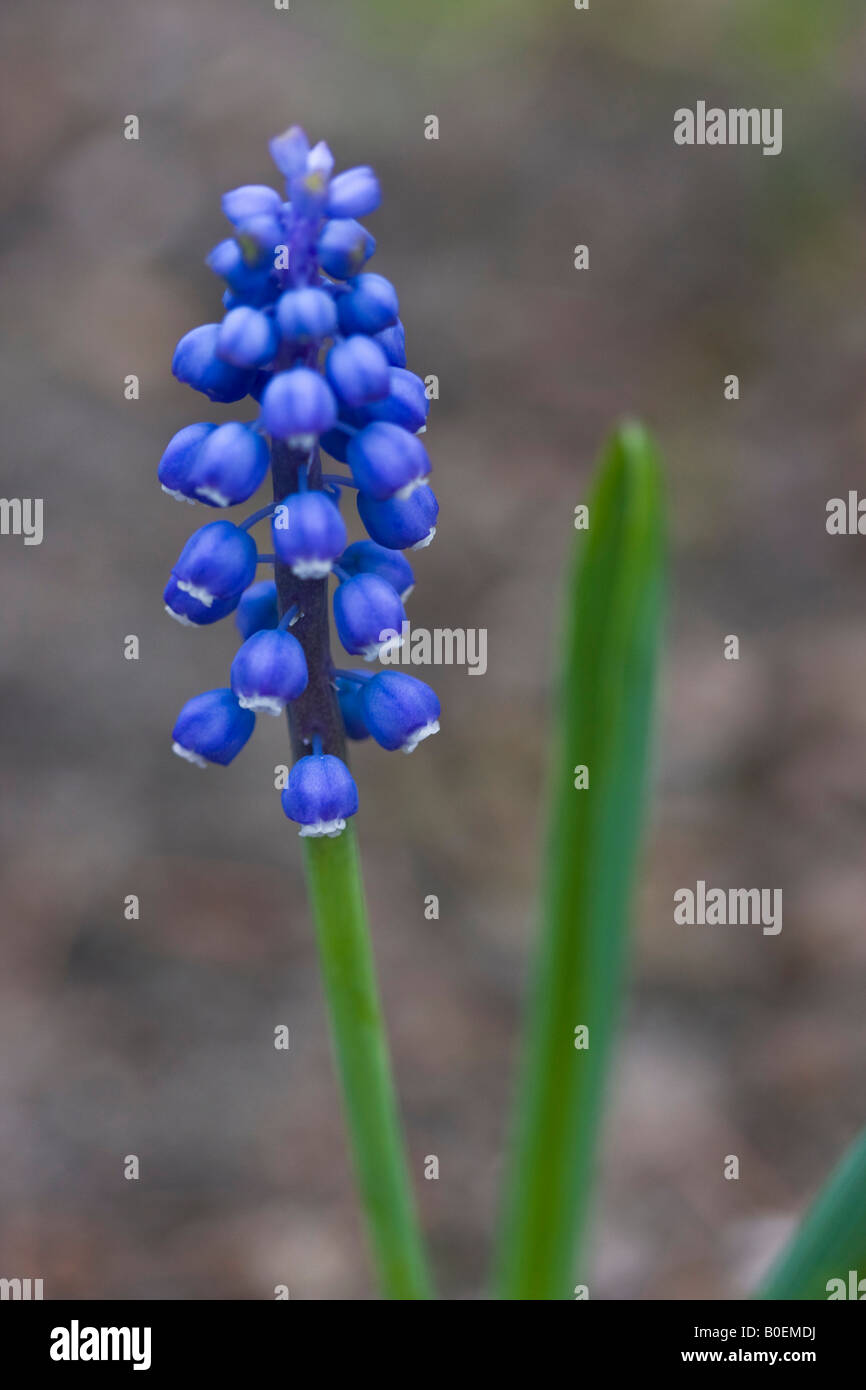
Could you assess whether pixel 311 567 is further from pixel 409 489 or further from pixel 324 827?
pixel 324 827

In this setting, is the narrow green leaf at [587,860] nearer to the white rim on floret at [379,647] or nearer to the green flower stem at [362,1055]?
the green flower stem at [362,1055]

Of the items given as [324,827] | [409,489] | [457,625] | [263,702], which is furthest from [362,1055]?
[457,625]

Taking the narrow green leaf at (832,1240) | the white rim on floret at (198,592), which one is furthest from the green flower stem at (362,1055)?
the narrow green leaf at (832,1240)

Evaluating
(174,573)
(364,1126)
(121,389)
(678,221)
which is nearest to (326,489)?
(174,573)

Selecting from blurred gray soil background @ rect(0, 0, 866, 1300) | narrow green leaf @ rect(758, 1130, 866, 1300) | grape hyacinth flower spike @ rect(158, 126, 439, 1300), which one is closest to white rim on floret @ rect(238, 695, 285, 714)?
grape hyacinth flower spike @ rect(158, 126, 439, 1300)

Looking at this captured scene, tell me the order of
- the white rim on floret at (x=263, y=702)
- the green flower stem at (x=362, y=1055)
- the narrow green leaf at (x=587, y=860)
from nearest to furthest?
1. the white rim on floret at (x=263, y=702)
2. the green flower stem at (x=362, y=1055)
3. the narrow green leaf at (x=587, y=860)

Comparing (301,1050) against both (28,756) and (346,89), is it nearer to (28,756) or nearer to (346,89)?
(28,756)
